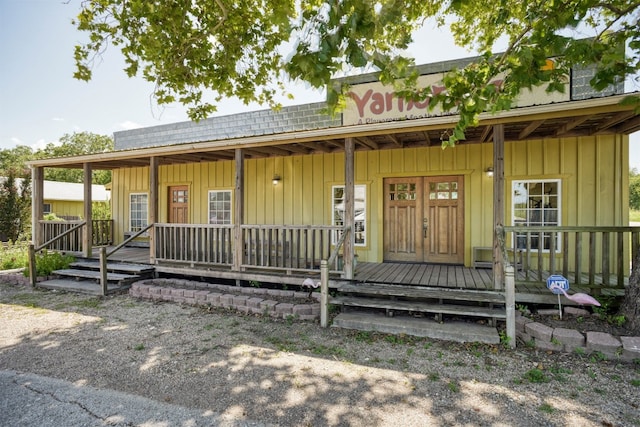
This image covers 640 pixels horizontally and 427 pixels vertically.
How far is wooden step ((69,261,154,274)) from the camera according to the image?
7.05 m

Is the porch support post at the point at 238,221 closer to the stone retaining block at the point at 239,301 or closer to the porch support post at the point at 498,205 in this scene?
the stone retaining block at the point at 239,301

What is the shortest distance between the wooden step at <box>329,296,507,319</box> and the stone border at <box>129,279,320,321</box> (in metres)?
0.53

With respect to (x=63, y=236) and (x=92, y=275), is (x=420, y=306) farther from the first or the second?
(x=63, y=236)

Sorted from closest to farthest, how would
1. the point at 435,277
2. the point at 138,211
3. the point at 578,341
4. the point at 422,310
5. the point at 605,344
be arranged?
the point at 605,344, the point at 578,341, the point at 422,310, the point at 435,277, the point at 138,211

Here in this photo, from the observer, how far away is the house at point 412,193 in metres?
4.91

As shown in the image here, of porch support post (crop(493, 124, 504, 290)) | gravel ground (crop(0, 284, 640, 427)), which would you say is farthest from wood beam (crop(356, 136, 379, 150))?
gravel ground (crop(0, 284, 640, 427))

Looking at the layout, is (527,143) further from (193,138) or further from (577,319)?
(193,138)

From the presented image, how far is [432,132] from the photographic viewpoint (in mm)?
5871

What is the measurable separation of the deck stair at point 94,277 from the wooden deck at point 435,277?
1.09 ft

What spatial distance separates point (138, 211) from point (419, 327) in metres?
9.30

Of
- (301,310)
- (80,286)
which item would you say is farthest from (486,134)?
(80,286)

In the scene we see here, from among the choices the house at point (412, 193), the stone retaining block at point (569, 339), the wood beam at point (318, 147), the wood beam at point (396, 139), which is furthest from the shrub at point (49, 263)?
the stone retaining block at point (569, 339)

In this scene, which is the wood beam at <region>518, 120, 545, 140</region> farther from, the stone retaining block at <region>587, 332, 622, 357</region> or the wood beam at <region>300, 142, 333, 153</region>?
the wood beam at <region>300, 142, 333, 153</region>

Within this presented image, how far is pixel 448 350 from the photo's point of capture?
12.9ft
